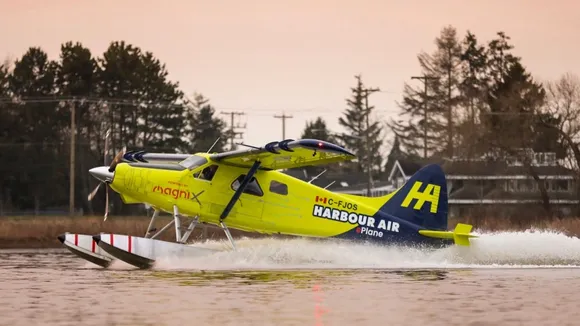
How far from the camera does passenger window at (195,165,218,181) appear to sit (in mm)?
23734

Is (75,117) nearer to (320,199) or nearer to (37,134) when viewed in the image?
(37,134)

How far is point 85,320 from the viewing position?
13.9 m

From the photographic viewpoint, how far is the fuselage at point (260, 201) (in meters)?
23.5

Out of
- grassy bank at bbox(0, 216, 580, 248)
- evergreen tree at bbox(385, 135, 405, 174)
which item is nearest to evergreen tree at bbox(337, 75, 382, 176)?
evergreen tree at bbox(385, 135, 405, 174)

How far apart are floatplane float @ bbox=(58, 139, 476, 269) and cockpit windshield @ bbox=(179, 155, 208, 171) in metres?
0.02

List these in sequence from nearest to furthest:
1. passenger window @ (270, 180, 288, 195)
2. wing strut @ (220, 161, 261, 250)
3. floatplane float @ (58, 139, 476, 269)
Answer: floatplane float @ (58, 139, 476, 269) < wing strut @ (220, 161, 261, 250) < passenger window @ (270, 180, 288, 195)

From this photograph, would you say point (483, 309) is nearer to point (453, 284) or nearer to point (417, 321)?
point (417, 321)

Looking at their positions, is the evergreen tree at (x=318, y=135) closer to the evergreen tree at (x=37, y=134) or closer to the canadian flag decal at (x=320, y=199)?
the evergreen tree at (x=37, y=134)

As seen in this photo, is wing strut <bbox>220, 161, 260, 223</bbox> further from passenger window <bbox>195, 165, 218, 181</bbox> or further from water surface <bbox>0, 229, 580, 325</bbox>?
water surface <bbox>0, 229, 580, 325</bbox>

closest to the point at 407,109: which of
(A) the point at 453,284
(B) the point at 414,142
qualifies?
(B) the point at 414,142

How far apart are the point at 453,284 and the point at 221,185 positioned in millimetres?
6331

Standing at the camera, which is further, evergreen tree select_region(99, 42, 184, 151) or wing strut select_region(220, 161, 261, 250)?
evergreen tree select_region(99, 42, 184, 151)

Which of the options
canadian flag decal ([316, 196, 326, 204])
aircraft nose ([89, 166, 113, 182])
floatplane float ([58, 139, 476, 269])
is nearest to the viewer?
floatplane float ([58, 139, 476, 269])

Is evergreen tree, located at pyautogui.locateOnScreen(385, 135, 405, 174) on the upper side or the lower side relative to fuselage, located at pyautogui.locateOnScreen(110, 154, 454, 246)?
upper
